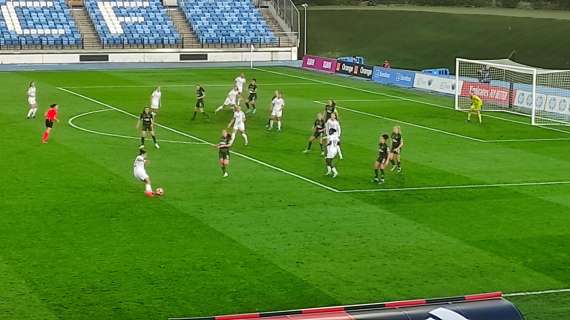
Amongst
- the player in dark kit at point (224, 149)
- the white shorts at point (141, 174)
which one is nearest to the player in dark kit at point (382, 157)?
the player in dark kit at point (224, 149)

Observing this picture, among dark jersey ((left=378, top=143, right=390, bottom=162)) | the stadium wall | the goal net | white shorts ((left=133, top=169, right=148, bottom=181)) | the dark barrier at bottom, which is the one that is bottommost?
the stadium wall

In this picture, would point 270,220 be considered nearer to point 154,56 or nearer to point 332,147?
point 332,147

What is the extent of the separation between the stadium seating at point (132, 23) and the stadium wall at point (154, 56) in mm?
1154

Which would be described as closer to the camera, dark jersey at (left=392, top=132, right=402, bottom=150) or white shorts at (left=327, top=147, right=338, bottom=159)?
white shorts at (left=327, top=147, right=338, bottom=159)

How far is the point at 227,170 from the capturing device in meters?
35.4

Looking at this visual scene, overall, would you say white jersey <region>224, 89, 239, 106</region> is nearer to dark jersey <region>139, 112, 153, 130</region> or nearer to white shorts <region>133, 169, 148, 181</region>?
dark jersey <region>139, 112, 153, 130</region>

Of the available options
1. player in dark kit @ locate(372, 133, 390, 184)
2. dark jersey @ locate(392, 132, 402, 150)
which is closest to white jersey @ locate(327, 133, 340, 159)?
player in dark kit @ locate(372, 133, 390, 184)

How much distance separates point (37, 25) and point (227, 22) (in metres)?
17.2

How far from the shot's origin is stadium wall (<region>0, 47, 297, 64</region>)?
272ft

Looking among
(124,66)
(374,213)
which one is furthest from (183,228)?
(124,66)

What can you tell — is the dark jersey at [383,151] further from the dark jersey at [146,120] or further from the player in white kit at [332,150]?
the dark jersey at [146,120]

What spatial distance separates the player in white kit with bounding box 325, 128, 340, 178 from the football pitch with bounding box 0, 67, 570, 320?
432mm

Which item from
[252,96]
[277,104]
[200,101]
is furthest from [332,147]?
[252,96]

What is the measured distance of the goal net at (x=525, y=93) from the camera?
51.2m
